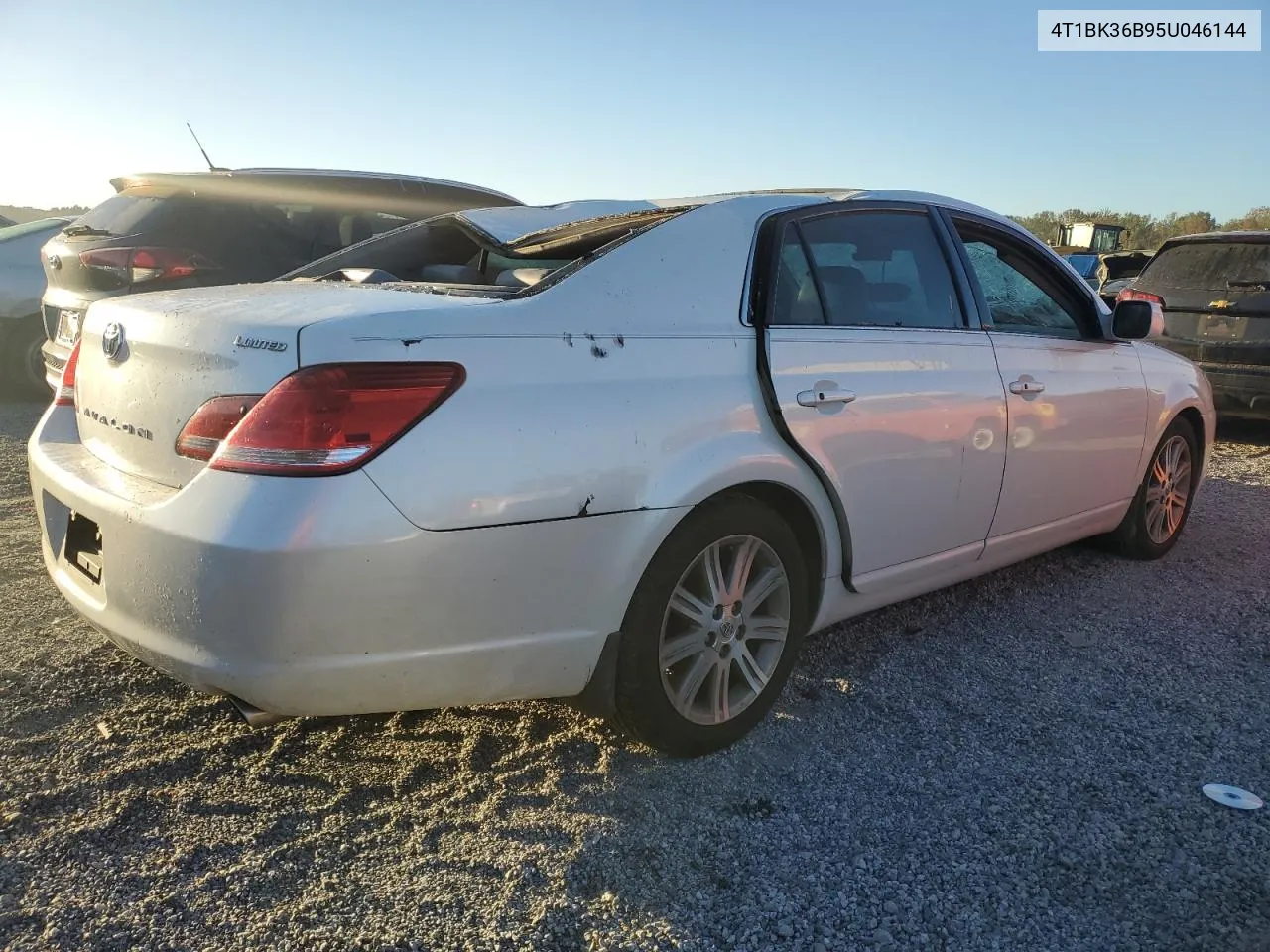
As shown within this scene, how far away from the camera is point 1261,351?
7633mm

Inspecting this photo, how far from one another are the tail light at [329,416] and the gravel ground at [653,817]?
91 centimetres

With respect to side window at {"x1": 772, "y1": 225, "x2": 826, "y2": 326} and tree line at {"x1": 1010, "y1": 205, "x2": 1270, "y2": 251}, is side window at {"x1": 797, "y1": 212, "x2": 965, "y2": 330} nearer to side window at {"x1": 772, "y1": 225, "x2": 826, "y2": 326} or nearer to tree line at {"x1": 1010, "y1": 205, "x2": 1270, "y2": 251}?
side window at {"x1": 772, "y1": 225, "x2": 826, "y2": 326}

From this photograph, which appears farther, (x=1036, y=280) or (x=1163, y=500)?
(x=1163, y=500)

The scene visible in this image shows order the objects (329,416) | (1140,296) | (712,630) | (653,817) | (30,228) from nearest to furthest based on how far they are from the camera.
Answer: (329,416), (653,817), (712,630), (1140,296), (30,228)

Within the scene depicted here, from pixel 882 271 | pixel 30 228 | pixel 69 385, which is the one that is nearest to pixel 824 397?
pixel 882 271

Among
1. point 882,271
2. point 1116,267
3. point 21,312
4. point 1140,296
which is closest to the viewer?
point 882,271

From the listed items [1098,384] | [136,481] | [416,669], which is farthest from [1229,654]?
[136,481]

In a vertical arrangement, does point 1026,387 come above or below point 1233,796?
above

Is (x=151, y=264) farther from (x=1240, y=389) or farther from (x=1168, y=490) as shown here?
(x=1240, y=389)

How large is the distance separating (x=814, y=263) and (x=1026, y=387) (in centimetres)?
108

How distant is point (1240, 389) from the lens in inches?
305

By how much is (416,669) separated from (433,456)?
0.49 m

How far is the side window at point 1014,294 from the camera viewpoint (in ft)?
12.4

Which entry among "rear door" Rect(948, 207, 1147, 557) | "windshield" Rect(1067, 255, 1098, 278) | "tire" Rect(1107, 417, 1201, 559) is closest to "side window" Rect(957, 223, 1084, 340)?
"rear door" Rect(948, 207, 1147, 557)
